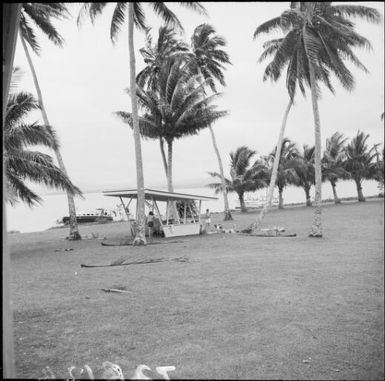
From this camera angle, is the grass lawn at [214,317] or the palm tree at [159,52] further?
the palm tree at [159,52]

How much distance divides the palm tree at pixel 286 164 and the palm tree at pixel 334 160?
3.41 metres

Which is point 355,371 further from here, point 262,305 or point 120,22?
point 120,22

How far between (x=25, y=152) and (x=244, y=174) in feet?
77.7

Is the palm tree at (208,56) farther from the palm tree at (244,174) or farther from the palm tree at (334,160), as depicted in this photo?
the palm tree at (334,160)

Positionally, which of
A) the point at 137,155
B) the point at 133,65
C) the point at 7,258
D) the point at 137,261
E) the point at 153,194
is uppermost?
the point at 133,65

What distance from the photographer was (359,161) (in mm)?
39375

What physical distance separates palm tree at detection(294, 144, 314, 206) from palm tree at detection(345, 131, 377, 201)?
3656mm

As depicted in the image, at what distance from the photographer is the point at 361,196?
131 feet

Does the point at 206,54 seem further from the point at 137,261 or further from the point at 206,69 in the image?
the point at 137,261

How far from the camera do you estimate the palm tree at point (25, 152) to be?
1386 cm

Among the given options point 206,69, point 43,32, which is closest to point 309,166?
point 206,69

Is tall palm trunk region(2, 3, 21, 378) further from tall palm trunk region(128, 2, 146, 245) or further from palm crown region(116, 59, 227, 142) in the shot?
palm crown region(116, 59, 227, 142)

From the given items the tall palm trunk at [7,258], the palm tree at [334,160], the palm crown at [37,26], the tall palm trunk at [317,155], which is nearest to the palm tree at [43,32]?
the palm crown at [37,26]

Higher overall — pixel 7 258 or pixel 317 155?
pixel 317 155
